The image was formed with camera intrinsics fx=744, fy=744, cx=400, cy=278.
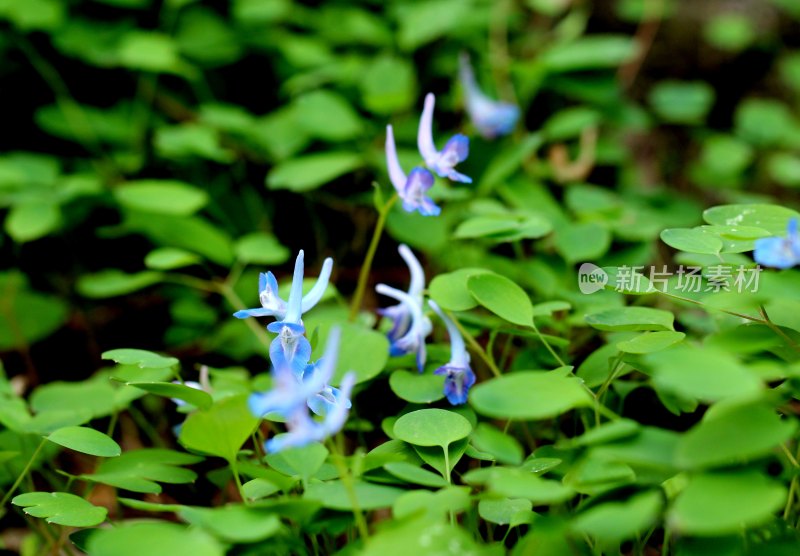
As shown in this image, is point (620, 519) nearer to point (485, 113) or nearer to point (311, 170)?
point (311, 170)

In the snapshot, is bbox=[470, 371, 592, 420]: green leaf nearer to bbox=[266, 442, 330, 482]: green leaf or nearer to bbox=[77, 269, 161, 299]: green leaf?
bbox=[266, 442, 330, 482]: green leaf

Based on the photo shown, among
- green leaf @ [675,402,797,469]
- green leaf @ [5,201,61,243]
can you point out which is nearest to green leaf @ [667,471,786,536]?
green leaf @ [675,402,797,469]

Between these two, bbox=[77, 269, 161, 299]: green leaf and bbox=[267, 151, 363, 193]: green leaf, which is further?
bbox=[267, 151, 363, 193]: green leaf

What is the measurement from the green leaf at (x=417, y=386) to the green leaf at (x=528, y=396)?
35 centimetres

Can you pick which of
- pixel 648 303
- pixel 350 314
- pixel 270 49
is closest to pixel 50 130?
pixel 270 49

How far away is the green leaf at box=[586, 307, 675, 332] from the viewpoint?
1.12 meters

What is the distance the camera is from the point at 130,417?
1840mm

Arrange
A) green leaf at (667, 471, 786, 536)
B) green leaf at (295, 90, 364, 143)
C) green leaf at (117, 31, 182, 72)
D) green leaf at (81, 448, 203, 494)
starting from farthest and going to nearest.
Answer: green leaf at (117, 31, 182, 72), green leaf at (295, 90, 364, 143), green leaf at (81, 448, 203, 494), green leaf at (667, 471, 786, 536)

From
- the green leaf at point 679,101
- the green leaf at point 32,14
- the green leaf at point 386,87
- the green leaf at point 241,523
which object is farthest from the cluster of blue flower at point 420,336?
the green leaf at point 679,101

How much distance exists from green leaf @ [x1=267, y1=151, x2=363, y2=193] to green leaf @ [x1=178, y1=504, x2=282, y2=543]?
122cm

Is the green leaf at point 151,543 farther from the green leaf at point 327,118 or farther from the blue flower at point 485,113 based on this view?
the blue flower at point 485,113

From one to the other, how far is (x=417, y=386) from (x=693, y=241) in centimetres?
51

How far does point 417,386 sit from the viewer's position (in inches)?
50.6

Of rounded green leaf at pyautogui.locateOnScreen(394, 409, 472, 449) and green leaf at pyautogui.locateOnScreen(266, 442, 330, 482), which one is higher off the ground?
green leaf at pyautogui.locateOnScreen(266, 442, 330, 482)
